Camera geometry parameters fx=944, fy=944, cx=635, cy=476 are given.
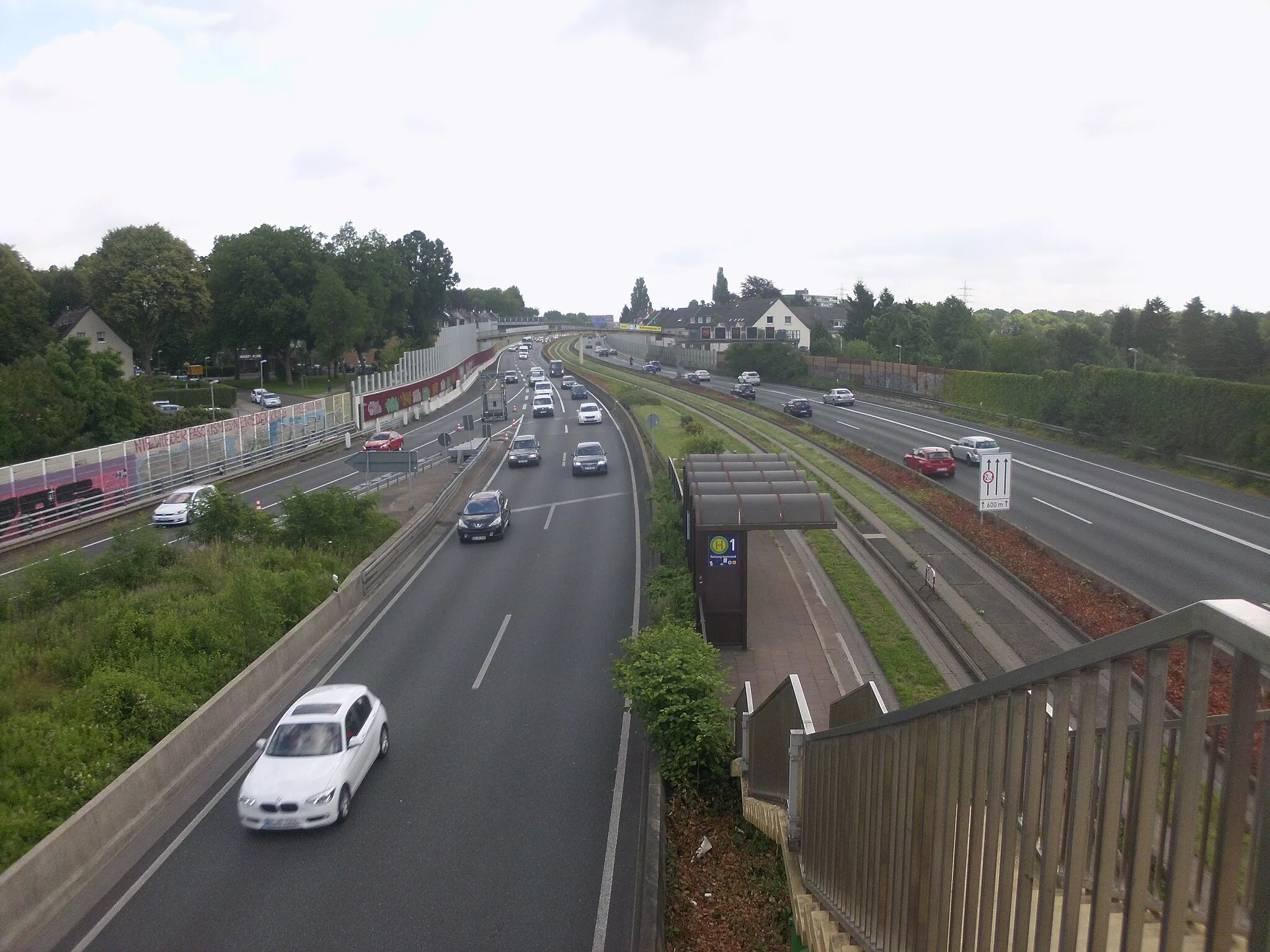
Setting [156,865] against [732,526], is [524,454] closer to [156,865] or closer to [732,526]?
[732,526]

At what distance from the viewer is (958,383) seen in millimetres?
63281

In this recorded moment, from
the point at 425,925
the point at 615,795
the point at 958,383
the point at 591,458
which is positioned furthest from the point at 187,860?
the point at 958,383

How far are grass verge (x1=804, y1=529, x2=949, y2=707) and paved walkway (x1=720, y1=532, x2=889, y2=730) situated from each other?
0.26 metres

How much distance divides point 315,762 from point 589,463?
2977 centimetres

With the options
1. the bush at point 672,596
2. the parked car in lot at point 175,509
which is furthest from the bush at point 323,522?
the bush at point 672,596

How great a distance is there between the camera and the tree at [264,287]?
80938 mm

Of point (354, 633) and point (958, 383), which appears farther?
point (958, 383)

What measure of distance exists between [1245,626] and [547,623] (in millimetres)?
20004

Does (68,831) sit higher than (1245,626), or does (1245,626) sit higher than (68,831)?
(1245,626)

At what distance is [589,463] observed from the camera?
1670 inches

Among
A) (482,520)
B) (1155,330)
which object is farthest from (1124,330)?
(482,520)

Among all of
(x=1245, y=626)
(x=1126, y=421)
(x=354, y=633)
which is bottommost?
(x=354, y=633)

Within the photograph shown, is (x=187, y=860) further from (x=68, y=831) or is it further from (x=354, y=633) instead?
(x=354, y=633)

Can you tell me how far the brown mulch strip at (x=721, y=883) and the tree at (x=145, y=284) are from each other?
75.3 meters
